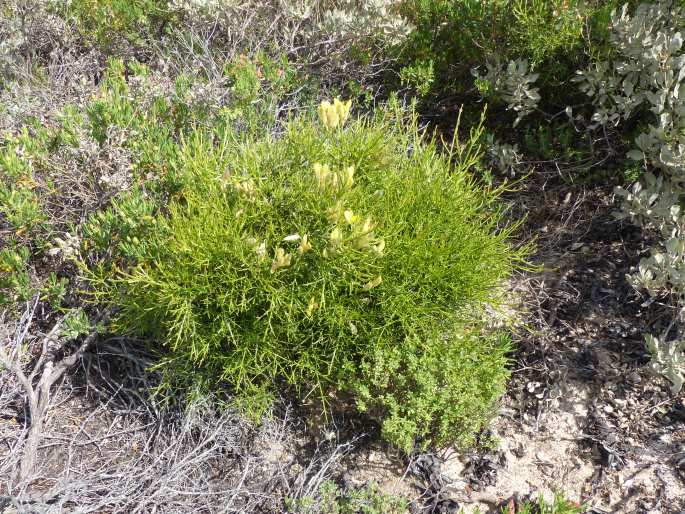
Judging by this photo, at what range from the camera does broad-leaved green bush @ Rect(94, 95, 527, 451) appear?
2258 mm

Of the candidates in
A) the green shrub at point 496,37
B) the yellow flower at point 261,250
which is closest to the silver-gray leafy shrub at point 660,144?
the green shrub at point 496,37

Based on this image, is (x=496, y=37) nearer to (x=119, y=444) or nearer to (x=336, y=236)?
(x=336, y=236)

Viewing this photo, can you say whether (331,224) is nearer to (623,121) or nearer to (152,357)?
(152,357)

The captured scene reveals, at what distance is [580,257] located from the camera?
3.11m

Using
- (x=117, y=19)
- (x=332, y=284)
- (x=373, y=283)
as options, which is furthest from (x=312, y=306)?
(x=117, y=19)

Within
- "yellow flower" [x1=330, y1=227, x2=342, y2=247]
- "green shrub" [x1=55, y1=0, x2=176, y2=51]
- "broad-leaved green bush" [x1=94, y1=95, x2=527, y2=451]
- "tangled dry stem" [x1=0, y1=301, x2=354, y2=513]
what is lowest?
"tangled dry stem" [x1=0, y1=301, x2=354, y2=513]

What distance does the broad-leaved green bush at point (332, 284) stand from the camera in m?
2.26

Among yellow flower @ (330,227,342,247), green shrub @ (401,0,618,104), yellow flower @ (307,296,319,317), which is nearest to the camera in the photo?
yellow flower @ (330,227,342,247)

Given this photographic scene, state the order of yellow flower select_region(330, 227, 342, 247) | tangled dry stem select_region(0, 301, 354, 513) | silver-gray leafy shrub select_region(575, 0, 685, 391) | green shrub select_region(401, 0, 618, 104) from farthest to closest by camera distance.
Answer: green shrub select_region(401, 0, 618, 104) < silver-gray leafy shrub select_region(575, 0, 685, 391) < tangled dry stem select_region(0, 301, 354, 513) < yellow flower select_region(330, 227, 342, 247)

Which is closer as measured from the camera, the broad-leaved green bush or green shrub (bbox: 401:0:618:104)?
the broad-leaved green bush

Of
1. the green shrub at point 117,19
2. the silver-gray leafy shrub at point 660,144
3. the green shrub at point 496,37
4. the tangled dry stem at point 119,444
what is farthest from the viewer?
the green shrub at point 117,19

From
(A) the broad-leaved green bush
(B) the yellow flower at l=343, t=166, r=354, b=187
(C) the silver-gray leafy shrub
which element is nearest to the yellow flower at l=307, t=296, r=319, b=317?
(A) the broad-leaved green bush

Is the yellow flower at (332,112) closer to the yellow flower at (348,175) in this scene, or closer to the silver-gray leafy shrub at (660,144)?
the yellow flower at (348,175)

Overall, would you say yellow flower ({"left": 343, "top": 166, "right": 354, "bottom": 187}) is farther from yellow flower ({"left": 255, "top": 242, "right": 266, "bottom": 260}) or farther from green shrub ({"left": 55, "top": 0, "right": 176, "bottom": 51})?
green shrub ({"left": 55, "top": 0, "right": 176, "bottom": 51})
